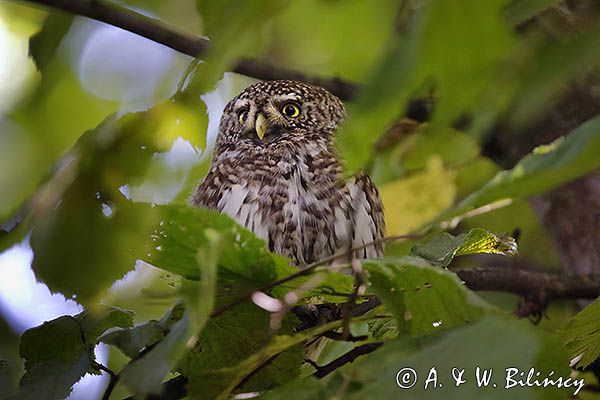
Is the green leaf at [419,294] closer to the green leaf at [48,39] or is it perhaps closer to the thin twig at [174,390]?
the thin twig at [174,390]

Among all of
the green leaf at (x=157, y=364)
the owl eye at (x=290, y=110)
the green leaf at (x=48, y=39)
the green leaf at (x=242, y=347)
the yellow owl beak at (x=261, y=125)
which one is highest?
the green leaf at (x=48, y=39)

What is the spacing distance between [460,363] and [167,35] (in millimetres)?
1317

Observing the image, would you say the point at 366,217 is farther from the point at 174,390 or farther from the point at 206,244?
the point at 206,244

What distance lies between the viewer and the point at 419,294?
911 mm

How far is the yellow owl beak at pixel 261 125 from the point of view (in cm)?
271

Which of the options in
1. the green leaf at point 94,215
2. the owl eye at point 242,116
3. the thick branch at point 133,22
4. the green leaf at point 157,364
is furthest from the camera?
the owl eye at point 242,116

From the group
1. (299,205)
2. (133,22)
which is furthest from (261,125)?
(133,22)

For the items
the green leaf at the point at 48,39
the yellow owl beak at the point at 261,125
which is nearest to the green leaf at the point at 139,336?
the green leaf at the point at 48,39

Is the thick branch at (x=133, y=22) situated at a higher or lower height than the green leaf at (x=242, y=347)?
higher

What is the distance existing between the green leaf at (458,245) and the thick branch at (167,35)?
0.78ft

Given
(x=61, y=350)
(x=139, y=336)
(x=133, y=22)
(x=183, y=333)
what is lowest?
(x=61, y=350)

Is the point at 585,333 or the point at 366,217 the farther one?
the point at 366,217

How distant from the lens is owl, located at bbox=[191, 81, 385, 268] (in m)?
2.12

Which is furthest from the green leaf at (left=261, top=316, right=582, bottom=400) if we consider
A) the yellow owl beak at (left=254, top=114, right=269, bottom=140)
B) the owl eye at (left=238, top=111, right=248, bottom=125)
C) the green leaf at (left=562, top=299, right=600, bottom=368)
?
the owl eye at (left=238, top=111, right=248, bottom=125)
